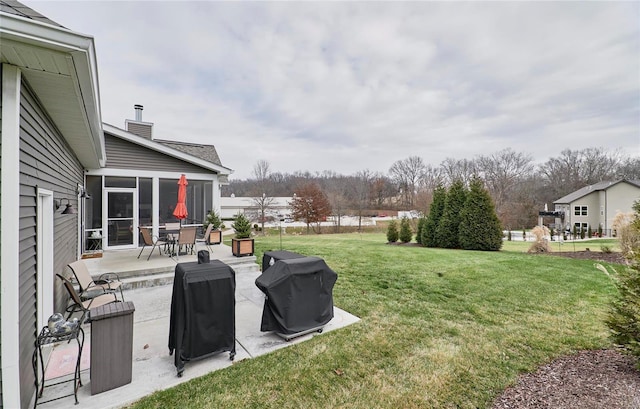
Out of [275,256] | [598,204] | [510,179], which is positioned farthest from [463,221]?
[510,179]

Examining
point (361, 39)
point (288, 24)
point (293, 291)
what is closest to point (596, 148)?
point (361, 39)

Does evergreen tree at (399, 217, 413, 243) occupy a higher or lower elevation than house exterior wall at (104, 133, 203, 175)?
lower

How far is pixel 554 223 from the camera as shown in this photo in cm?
3288

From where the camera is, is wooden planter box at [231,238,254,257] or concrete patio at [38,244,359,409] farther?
wooden planter box at [231,238,254,257]

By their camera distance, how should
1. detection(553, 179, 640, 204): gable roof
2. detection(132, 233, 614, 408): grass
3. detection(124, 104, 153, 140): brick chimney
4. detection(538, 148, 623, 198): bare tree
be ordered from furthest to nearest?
detection(538, 148, 623, 198): bare tree → detection(553, 179, 640, 204): gable roof → detection(124, 104, 153, 140): brick chimney → detection(132, 233, 614, 408): grass

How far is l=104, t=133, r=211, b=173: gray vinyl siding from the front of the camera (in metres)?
8.30

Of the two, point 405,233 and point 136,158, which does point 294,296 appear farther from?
point 405,233

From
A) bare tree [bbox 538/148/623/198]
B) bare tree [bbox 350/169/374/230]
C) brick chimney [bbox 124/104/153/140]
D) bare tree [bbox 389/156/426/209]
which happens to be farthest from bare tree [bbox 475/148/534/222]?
brick chimney [bbox 124/104/153/140]

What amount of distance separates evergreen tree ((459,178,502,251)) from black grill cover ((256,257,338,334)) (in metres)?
10.4

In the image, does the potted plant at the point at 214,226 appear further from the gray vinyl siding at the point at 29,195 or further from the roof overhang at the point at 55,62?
the roof overhang at the point at 55,62

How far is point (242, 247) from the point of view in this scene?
23.5ft

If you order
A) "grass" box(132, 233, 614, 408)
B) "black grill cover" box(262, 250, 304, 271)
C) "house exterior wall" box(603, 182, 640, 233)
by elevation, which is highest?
"house exterior wall" box(603, 182, 640, 233)

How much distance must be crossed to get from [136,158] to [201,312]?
802 centimetres

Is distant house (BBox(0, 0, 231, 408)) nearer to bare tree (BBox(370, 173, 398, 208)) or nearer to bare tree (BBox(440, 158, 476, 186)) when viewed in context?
bare tree (BBox(440, 158, 476, 186))
